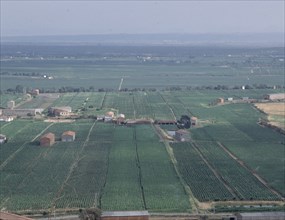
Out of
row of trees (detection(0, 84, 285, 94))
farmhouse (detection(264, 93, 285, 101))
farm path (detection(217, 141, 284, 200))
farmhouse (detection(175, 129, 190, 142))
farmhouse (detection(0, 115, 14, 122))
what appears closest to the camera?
farm path (detection(217, 141, 284, 200))

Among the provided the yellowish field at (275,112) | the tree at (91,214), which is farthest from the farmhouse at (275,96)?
the tree at (91,214)

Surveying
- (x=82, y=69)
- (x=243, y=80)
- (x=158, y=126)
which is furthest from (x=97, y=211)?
(x=82, y=69)

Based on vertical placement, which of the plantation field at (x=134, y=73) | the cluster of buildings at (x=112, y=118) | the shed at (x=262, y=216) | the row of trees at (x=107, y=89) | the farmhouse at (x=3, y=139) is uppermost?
the shed at (x=262, y=216)

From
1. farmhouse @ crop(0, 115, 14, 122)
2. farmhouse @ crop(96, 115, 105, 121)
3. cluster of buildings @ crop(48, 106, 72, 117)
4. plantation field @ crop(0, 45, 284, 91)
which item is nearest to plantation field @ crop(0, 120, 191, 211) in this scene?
farmhouse @ crop(96, 115, 105, 121)

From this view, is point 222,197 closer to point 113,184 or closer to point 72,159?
point 113,184

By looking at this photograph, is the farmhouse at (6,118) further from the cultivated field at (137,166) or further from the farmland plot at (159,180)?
the farmland plot at (159,180)

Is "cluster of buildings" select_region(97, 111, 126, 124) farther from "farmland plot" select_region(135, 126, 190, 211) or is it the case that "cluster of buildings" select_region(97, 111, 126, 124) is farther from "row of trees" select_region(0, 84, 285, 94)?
"row of trees" select_region(0, 84, 285, 94)

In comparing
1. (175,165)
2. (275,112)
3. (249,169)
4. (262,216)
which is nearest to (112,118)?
(275,112)

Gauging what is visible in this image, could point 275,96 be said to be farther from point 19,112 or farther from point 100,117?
point 19,112
